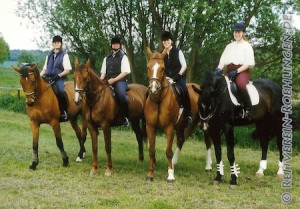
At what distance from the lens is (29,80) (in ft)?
29.5

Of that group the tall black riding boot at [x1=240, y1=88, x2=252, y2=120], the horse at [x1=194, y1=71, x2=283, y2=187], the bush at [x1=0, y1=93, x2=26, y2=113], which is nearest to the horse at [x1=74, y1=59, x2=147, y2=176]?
the horse at [x1=194, y1=71, x2=283, y2=187]

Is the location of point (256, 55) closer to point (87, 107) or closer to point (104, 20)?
point (104, 20)

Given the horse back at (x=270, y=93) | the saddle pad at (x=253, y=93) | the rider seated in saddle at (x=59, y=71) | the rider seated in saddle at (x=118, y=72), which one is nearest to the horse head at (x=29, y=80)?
the rider seated in saddle at (x=59, y=71)

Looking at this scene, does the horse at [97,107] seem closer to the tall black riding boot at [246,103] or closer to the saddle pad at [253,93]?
the tall black riding boot at [246,103]

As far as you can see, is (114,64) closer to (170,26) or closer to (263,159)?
(263,159)

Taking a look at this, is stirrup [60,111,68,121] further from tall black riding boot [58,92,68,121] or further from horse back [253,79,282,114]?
horse back [253,79,282,114]

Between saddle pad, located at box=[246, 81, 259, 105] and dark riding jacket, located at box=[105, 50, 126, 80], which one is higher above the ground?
dark riding jacket, located at box=[105, 50, 126, 80]

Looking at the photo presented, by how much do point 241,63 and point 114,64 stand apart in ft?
9.08

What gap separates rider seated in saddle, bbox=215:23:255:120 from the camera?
8383 mm

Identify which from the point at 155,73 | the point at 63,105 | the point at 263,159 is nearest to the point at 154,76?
the point at 155,73

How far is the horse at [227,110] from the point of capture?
8.02 m

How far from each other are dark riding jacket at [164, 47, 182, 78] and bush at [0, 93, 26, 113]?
21.0 meters

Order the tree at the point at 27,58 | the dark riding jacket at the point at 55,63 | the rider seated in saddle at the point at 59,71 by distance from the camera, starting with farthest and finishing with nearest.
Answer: the tree at the point at 27,58 < the dark riding jacket at the point at 55,63 < the rider seated in saddle at the point at 59,71

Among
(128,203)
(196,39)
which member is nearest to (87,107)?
(128,203)
